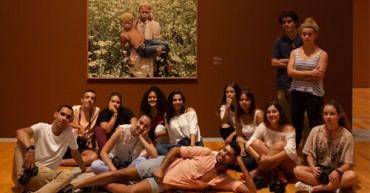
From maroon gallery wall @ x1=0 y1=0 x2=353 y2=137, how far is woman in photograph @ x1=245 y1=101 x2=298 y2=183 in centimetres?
237

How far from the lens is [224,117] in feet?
22.4

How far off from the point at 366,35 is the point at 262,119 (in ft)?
40.4

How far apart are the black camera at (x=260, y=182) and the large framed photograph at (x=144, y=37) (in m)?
2.99

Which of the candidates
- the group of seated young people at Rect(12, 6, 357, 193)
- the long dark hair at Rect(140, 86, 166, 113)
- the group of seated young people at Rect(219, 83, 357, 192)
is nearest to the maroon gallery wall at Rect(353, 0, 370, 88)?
the group of seated young people at Rect(12, 6, 357, 193)

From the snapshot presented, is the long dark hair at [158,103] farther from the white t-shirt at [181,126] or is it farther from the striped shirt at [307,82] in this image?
the striped shirt at [307,82]

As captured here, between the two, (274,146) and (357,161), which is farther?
(357,161)

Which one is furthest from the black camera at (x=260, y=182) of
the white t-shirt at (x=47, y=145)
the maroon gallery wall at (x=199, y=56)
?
the maroon gallery wall at (x=199, y=56)

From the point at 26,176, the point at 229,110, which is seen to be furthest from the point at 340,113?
the point at 26,176

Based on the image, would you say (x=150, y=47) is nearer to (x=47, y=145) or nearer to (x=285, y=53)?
(x=285, y=53)

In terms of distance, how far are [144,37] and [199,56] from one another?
0.90 metres

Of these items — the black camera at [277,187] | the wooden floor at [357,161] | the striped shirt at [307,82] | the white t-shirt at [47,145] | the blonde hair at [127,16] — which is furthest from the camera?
the blonde hair at [127,16]

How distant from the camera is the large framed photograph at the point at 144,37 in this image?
7988 millimetres

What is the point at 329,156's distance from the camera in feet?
17.1

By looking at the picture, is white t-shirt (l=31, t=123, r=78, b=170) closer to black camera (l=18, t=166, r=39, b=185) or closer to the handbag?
black camera (l=18, t=166, r=39, b=185)
